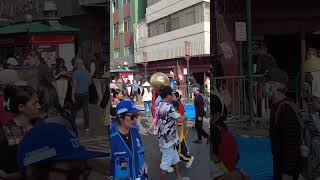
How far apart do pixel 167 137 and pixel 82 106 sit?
2380 millimetres

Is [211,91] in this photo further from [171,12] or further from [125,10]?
[125,10]

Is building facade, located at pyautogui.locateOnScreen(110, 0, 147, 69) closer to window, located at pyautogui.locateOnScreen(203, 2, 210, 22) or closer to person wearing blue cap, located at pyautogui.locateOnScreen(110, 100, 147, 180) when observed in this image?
window, located at pyautogui.locateOnScreen(203, 2, 210, 22)

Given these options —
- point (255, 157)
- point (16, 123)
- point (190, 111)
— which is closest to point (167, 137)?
point (190, 111)

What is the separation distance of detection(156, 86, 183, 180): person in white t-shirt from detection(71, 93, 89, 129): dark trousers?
7.00 ft

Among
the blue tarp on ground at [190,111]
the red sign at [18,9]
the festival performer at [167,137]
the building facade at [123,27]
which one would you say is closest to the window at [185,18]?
the building facade at [123,27]

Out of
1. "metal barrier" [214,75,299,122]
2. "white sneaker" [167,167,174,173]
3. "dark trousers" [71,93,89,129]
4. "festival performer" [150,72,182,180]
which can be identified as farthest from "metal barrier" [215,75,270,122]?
"white sneaker" [167,167,174,173]

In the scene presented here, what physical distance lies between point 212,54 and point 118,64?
1.42 feet

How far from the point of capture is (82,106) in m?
1.16

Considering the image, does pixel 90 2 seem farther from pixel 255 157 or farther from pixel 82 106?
pixel 255 157

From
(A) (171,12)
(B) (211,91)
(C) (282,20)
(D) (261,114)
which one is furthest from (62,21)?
(D) (261,114)

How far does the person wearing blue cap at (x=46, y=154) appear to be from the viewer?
1.05 meters

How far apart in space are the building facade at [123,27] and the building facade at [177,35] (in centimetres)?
5

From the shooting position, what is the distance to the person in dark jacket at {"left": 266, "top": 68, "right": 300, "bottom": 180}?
1.63m

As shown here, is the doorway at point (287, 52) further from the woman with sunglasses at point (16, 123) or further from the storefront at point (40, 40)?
the woman with sunglasses at point (16, 123)
